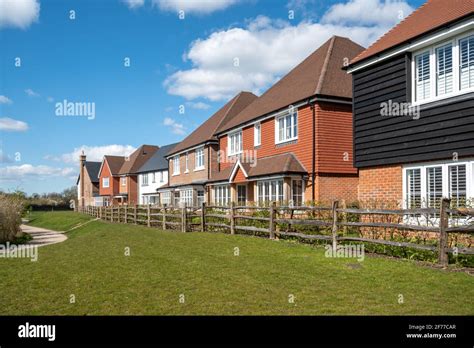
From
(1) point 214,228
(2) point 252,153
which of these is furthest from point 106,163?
(1) point 214,228

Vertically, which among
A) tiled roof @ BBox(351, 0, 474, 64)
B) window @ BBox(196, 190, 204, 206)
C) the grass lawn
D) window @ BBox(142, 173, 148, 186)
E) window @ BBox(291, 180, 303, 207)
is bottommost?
the grass lawn

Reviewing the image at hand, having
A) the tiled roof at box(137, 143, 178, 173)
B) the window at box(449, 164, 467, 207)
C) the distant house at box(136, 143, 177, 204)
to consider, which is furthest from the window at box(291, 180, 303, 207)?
the tiled roof at box(137, 143, 178, 173)

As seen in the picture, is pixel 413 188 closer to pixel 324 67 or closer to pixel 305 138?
pixel 305 138

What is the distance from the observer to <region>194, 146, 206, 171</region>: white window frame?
34.7 metres

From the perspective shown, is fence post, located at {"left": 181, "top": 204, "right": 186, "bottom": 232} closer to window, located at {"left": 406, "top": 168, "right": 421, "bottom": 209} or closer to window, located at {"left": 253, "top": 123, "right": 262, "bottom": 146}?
window, located at {"left": 253, "top": 123, "right": 262, "bottom": 146}

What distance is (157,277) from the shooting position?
31.2 feet

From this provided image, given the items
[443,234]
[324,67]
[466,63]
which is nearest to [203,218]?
[324,67]

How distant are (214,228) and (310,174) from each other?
525 cm

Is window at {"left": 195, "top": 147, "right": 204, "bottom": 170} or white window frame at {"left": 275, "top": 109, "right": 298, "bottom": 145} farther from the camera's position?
window at {"left": 195, "top": 147, "right": 204, "bottom": 170}

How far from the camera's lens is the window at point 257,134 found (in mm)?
25141

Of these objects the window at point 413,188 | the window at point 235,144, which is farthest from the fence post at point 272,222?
the window at point 235,144

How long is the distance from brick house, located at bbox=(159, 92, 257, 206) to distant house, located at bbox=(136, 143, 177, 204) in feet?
30.2

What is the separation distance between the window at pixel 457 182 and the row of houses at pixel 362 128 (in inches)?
1.1
